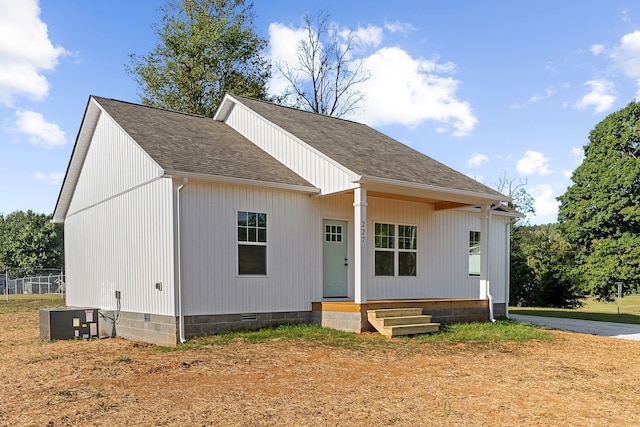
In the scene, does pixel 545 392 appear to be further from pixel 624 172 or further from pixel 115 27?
pixel 624 172

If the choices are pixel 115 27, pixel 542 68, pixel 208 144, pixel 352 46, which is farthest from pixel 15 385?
pixel 352 46

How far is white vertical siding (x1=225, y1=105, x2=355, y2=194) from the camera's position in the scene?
445 inches

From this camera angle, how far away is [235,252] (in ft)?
35.3

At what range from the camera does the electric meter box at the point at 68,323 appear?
38.0 ft

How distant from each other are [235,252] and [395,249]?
15.3 ft

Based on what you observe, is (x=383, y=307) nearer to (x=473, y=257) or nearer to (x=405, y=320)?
(x=405, y=320)

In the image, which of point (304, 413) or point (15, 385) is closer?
point (304, 413)

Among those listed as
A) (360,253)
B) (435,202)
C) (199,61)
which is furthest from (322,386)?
(199,61)

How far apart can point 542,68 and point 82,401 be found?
16.2m

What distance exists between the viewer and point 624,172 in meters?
25.5

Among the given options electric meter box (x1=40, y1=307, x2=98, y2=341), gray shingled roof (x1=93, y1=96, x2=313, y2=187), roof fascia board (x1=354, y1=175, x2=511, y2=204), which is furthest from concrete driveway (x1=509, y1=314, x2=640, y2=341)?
electric meter box (x1=40, y1=307, x2=98, y2=341)

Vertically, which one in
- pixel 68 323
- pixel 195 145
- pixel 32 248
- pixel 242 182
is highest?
pixel 195 145

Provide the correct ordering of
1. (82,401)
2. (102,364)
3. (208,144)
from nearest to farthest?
1. (82,401)
2. (102,364)
3. (208,144)

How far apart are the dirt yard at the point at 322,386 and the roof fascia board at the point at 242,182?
324cm
